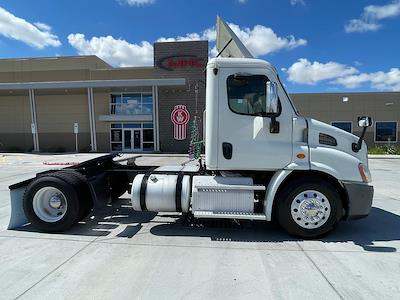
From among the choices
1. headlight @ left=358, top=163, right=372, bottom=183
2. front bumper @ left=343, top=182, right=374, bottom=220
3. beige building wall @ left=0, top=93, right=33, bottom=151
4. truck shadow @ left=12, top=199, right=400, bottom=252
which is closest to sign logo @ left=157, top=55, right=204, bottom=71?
beige building wall @ left=0, top=93, right=33, bottom=151

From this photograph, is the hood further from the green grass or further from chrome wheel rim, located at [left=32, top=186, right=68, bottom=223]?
the green grass

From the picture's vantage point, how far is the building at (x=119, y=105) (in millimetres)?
31703

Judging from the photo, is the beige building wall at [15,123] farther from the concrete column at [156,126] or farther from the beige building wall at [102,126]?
the concrete column at [156,126]

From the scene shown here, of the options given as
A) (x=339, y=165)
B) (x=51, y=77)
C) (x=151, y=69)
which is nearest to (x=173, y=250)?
(x=339, y=165)

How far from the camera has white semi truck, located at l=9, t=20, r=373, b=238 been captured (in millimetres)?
5449

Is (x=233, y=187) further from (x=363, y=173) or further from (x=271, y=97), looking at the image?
(x=363, y=173)

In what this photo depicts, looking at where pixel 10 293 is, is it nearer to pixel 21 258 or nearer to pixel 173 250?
pixel 21 258

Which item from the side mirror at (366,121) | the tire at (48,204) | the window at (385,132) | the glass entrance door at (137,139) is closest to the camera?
the side mirror at (366,121)

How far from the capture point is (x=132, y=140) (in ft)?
109

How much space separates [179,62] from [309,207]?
28.1m

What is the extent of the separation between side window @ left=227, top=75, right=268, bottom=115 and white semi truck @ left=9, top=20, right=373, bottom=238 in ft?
0.05

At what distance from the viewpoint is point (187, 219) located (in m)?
6.67

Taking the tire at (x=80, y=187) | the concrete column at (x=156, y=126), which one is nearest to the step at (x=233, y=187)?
the tire at (x=80, y=187)

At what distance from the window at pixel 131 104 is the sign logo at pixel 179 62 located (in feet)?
10.4
